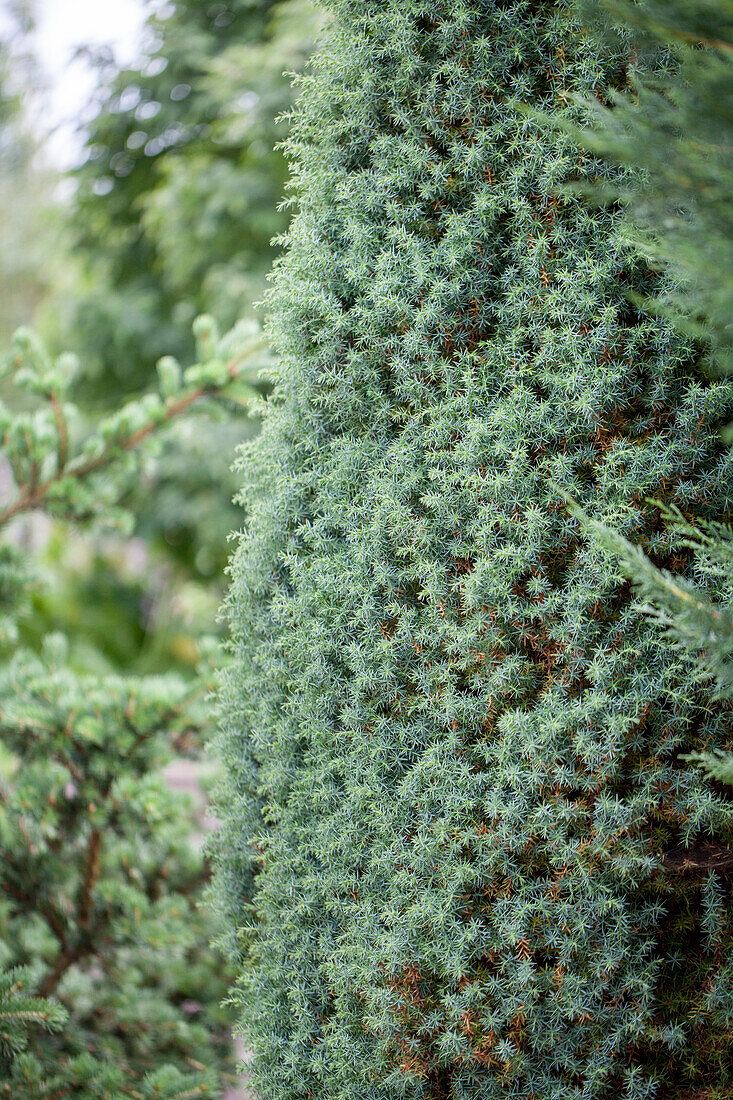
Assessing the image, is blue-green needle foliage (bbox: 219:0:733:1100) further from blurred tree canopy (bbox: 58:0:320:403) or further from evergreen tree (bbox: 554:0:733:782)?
blurred tree canopy (bbox: 58:0:320:403)

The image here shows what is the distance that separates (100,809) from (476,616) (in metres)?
2.07

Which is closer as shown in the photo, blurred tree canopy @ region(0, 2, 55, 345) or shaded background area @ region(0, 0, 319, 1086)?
shaded background area @ region(0, 0, 319, 1086)

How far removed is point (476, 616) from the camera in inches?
62.3

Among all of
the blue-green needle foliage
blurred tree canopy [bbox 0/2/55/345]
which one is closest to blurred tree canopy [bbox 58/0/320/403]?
the blue-green needle foliage

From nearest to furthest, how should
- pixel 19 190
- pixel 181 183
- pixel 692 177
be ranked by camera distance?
pixel 692 177 < pixel 181 183 < pixel 19 190

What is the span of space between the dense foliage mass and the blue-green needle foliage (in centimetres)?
111

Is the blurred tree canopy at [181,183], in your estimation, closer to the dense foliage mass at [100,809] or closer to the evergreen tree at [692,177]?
the dense foliage mass at [100,809]

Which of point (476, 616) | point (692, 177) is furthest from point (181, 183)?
point (692, 177)

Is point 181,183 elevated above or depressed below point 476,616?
above

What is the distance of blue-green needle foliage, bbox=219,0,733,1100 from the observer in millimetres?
1473

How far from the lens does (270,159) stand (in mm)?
5586

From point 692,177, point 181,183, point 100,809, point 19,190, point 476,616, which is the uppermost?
point 19,190

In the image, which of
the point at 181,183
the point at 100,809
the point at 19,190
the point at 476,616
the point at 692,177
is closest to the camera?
the point at 692,177

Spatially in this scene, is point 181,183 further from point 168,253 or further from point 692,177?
point 692,177
